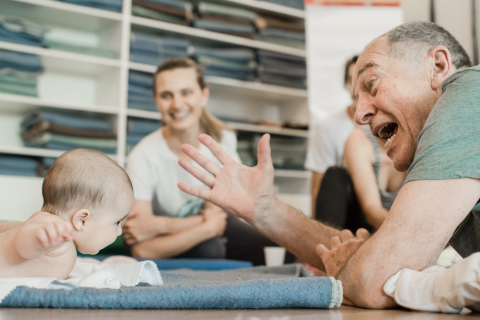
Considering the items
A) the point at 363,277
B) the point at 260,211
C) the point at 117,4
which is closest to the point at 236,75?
the point at 117,4

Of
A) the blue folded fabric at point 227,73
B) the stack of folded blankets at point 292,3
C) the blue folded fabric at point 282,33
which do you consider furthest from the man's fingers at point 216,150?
the stack of folded blankets at point 292,3

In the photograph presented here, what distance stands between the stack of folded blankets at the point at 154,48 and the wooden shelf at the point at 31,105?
0.42 metres

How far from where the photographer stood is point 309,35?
3488 millimetres

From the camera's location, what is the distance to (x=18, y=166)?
108 inches

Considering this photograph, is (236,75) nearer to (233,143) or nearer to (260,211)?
(233,143)

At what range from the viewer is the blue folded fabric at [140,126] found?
3.05 m

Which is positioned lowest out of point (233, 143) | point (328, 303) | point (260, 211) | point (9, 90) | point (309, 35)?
point (328, 303)

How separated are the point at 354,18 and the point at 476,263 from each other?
10.4 feet

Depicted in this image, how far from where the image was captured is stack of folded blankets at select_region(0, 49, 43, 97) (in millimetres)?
2730

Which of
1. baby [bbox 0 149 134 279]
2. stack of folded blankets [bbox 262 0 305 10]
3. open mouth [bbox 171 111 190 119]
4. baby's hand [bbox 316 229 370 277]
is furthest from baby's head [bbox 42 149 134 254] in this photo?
stack of folded blankets [bbox 262 0 305 10]

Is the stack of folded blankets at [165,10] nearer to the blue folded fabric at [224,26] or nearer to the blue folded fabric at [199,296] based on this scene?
the blue folded fabric at [224,26]

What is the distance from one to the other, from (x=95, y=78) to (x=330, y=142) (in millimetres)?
1651

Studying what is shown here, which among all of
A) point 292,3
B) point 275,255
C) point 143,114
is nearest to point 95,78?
point 143,114

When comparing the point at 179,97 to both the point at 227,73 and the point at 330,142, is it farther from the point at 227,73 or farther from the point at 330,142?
the point at 227,73
